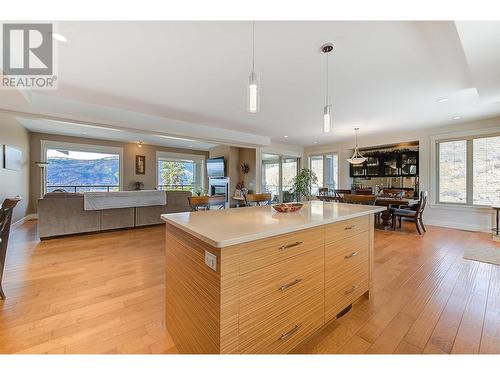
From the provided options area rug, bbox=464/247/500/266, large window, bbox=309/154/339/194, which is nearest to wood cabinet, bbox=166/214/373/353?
area rug, bbox=464/247/500/266

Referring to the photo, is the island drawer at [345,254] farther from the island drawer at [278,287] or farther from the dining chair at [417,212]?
the dining chair at [417,212]

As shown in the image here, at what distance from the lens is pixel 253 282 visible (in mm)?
1149

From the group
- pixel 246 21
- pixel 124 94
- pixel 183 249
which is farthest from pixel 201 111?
pixel 183 249

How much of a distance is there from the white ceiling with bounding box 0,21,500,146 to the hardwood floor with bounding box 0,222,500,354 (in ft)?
7.57

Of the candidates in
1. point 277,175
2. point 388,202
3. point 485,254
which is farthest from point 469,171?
point 277,175

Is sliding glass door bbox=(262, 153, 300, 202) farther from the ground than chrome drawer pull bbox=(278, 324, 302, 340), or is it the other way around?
sliding glass door bbox=(262, 153, 300, 202)

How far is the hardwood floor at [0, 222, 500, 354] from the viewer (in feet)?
4.95

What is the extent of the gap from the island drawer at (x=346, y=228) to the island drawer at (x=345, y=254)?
0.04 meters

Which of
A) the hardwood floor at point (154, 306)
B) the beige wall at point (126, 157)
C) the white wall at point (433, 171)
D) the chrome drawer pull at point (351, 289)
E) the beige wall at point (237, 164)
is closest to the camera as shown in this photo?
the hardwood floor at point (154, 306)

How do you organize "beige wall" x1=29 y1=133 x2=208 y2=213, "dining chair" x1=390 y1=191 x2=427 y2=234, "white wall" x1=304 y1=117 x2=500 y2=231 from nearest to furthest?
"dining chair" x1=390 y1=191 x2=427 y2=234, "white wall" x1=304 y1=117 x2=500 y2=231, "beige wall" x1=29 y1=133 x2=208 y2=213

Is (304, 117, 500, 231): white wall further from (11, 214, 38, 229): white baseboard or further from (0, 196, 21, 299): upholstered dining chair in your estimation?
(11, 214, 38, 229): white baseboard

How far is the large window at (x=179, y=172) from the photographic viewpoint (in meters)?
8.52

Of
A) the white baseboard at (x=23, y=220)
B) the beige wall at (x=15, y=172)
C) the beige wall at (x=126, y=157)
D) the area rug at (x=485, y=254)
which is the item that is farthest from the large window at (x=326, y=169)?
the white baseboard at (x=23, y=220)

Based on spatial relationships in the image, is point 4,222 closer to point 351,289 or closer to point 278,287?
point 278,287
